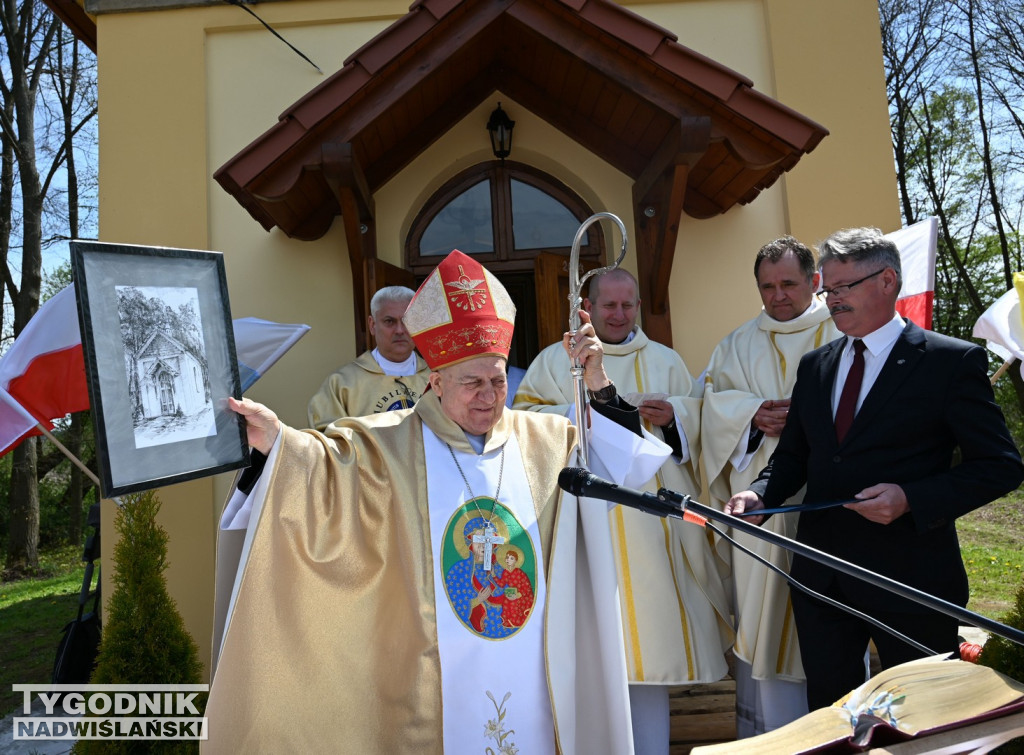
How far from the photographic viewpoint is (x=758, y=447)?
4.21 metres

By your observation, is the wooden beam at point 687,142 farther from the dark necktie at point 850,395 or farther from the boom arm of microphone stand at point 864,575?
the boom arm of microphone stand at point 864,575

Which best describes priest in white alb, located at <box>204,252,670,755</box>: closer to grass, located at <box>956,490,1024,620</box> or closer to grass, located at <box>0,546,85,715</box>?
grass, located at <box>956,490,1024,620</box>

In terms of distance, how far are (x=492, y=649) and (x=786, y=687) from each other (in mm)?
1722

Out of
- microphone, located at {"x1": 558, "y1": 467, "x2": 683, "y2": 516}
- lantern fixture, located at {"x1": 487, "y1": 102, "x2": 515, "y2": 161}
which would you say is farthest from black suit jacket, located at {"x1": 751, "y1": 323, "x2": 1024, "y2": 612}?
lantern fixture, located at {"x1": 487, "y1": 102, "x2": 515, "y2": 161}

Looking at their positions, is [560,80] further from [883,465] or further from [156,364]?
[156,364]

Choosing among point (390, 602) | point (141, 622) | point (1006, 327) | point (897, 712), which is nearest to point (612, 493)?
point (897, 712)

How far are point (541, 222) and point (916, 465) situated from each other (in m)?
3.57

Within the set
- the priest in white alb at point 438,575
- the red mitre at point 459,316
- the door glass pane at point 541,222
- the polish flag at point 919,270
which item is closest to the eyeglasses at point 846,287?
the priest in white alb at point 438,575

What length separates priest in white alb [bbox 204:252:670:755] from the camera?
2.90 m

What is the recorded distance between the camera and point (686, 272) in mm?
5891

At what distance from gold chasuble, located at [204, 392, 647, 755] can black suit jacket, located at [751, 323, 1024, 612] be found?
79 centimetres

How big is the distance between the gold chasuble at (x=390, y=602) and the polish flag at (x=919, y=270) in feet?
8.46

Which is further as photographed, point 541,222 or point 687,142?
point 541,222

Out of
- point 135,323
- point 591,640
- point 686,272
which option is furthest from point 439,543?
point 686,272
